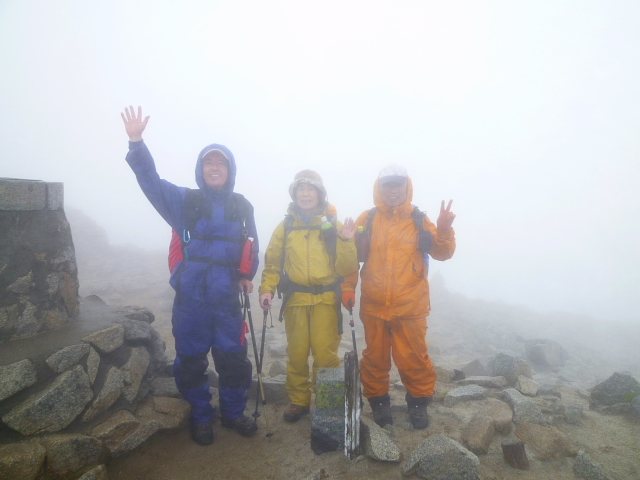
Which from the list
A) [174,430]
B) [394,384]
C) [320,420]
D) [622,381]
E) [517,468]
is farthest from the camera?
[394,384]

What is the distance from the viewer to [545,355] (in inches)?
573

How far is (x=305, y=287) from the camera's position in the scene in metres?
5.11

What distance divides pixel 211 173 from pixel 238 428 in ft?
13.0

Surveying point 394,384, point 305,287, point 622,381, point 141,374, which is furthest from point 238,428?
point 622,381

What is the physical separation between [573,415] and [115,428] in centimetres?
699

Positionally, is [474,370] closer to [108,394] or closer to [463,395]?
[463,395]

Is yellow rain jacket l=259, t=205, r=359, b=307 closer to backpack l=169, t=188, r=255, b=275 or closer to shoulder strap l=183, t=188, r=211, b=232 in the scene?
backpack l=169, t=188, r=255, b=275

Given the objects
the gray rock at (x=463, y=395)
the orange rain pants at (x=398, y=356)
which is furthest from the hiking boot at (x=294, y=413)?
the gray rock at (x=463, y=395)

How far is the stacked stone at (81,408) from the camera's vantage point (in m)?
3.71

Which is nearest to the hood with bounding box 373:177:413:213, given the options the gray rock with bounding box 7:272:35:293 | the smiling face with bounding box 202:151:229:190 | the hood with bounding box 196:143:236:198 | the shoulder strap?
the hood with bounding box 196:143:236:198

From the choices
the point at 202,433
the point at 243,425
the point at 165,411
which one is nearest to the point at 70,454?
the point at 165,411

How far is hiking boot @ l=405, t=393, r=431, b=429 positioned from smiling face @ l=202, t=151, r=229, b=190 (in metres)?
4.57

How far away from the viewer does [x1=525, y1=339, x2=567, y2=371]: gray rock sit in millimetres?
14438

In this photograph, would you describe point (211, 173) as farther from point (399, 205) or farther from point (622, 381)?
point (622, 381)
